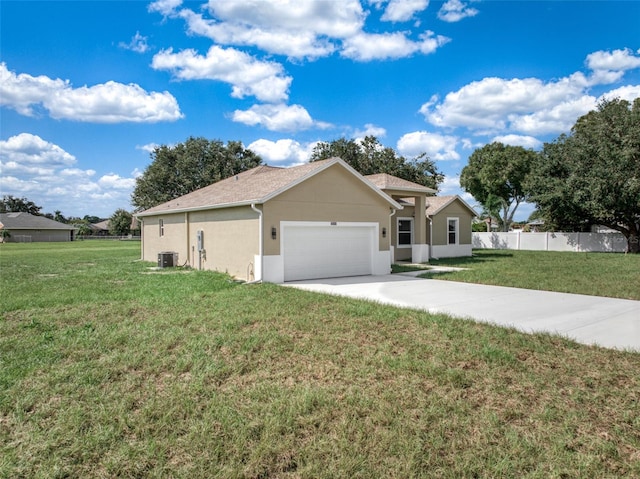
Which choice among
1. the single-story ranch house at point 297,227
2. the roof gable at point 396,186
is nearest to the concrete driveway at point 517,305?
the single-story ranch house at point 297,227

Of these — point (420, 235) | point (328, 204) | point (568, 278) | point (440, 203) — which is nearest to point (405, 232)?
point (420, 235)

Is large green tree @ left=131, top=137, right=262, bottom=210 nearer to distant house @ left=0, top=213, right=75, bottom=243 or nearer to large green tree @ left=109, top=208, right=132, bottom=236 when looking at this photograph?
distant house @ left=0, top=213, right=75, bottom=243

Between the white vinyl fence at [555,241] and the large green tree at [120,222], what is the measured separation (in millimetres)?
62263

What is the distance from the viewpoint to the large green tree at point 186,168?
4306cm

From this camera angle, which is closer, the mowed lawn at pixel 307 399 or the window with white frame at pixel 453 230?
the mowed lawn at pixel 307 399

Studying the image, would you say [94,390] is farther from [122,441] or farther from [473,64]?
[473,64]

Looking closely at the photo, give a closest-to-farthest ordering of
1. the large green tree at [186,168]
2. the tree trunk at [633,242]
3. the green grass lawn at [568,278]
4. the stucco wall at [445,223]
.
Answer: the green grass lawn at [568,278]
the stucco wall at [445,223]
the tree trunk at [633,242]
the large green tree at [186,168]

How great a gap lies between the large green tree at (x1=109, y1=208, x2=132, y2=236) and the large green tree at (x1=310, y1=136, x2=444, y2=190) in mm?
48091

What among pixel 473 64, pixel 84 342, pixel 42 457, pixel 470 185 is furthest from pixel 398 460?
pixel 470 185

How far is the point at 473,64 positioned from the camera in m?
16.4

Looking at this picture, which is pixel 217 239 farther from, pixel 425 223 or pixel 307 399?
pixel 307 399

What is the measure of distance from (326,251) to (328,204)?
5.43ft

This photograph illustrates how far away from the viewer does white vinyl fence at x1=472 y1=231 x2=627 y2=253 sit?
92.6ft

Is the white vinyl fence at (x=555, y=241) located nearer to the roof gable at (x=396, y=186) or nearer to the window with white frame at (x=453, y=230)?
the window with white frame at (x=453, y=230)
